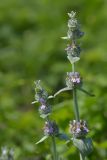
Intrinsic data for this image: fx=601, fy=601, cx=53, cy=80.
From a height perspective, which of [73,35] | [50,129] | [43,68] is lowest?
[50,129]

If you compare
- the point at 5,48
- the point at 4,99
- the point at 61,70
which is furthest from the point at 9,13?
the point at 4,99

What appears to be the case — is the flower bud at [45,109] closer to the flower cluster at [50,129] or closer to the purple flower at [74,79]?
the flower cluster at [50,129]

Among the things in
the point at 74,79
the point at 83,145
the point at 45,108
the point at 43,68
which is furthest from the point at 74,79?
the point at 43,68

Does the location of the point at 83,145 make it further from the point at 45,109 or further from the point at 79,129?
the point at 45,109

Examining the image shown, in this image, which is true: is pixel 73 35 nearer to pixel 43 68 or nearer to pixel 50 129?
pixel 50 129

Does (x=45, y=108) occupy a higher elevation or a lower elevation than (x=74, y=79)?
lower

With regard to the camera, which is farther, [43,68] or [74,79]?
[43,68]
